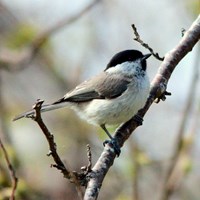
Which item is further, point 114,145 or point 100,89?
point 100,89

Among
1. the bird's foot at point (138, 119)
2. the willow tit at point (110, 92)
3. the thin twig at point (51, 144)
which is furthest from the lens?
the willow tit at point (110, 92)

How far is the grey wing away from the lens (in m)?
3.90

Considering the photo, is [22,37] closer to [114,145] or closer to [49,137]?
[114,145]

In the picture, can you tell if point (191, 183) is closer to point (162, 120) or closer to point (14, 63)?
point (162, 120)

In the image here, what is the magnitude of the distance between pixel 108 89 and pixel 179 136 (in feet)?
2.16

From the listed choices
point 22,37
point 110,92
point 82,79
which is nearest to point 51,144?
point 110,92

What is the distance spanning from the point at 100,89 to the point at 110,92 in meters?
0.09

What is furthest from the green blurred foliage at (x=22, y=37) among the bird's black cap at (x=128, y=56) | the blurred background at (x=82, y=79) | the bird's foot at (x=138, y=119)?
the bird's foot at (x=138, y=119)

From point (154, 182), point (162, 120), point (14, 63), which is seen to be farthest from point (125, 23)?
point (14, 63)

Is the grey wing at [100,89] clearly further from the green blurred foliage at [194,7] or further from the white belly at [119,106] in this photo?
the green blurred foliage at [194,7]

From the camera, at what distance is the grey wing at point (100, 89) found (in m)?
3.90

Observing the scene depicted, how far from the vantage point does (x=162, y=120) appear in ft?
21.7

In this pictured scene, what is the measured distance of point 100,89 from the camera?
3980 millimetres

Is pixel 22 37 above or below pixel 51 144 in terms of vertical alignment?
above
